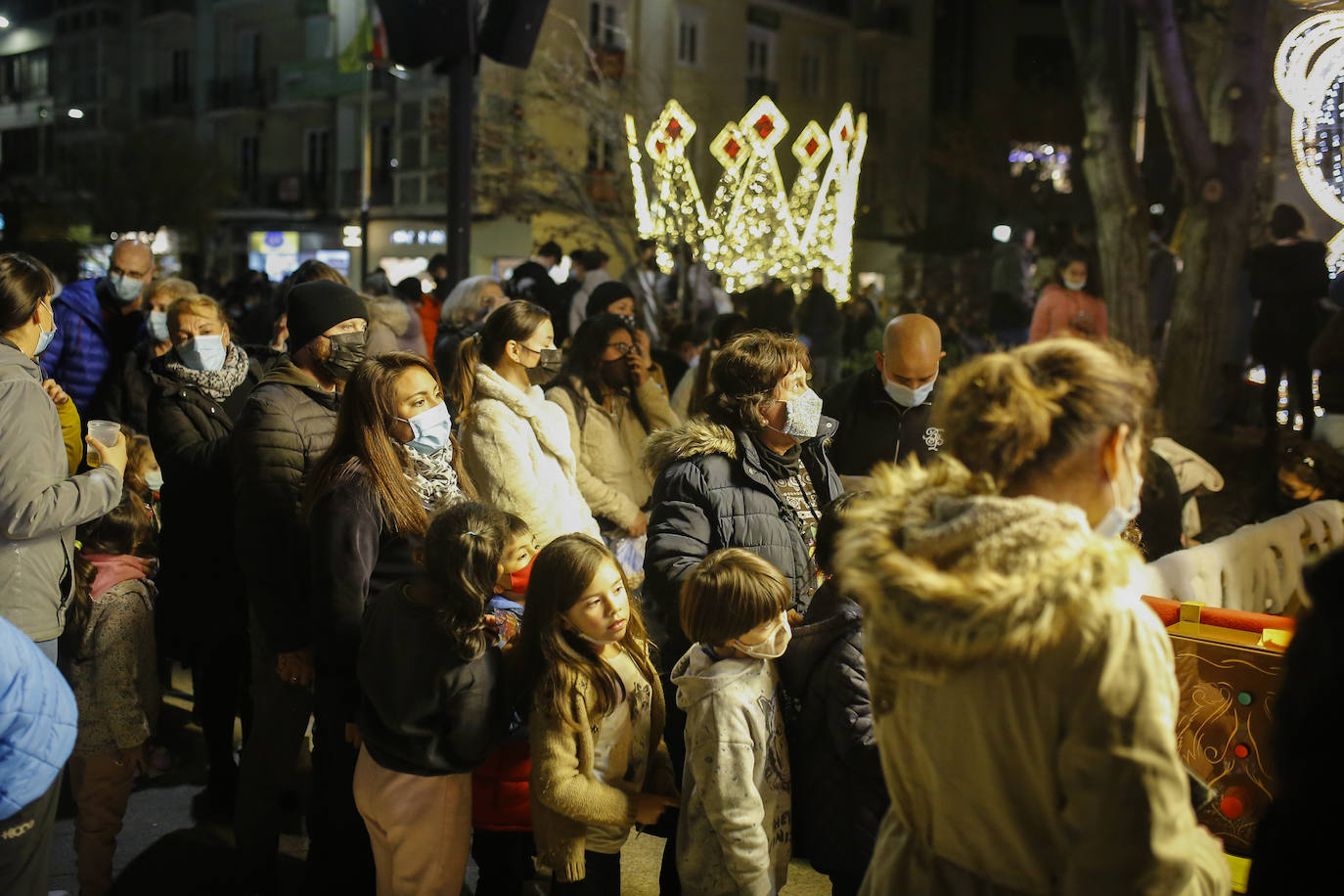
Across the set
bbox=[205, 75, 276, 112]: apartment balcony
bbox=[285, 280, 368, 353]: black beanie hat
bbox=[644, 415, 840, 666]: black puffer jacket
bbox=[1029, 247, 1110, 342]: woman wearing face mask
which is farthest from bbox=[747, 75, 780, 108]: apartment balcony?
bbox=[644, 415, 840, 666]: black puffer jacket

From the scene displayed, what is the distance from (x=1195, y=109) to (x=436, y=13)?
634cm

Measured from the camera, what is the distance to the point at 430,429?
3.84m

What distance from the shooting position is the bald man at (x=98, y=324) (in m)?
6.50

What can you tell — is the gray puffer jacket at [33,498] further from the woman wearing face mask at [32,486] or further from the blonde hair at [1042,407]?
the blonde hair at [1042,407]

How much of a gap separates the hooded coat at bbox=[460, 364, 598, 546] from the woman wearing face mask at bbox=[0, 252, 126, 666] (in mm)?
1273

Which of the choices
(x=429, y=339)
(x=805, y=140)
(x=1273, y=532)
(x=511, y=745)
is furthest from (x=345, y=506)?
(x=805, y=140)

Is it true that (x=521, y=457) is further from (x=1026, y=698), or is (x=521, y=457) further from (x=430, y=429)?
(x=1026, y=698)

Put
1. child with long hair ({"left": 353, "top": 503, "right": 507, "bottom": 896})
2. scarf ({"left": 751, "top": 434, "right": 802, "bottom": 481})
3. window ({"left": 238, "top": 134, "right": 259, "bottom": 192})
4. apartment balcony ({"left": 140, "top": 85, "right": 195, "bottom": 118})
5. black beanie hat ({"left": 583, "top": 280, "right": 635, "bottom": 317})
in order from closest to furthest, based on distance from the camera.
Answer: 1. child with long hair ({"left": 353, "top": 503, "right": 507, "bottom": 896})
2. scarf ({"left": 751, "top": 434, "right": 802, "bottom": 481})
3. black beanie hat ({"left": 583, "top": 280, "right": 635, "bottom": 317})
4. window ({"left": 238, "top": 134, "right": 259, "bottom": 192})
5. apartment balcony ({"left": 140, "top": 85, "right": 195, "bottom": 118})

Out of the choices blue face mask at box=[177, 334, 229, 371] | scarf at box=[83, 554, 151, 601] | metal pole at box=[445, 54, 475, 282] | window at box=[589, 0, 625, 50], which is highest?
window at box=[589, 0, 625, 50]

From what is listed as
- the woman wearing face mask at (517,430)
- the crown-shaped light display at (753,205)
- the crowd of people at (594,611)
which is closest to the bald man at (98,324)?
the crowd of people at (594,611)

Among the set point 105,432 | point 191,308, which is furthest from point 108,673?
point 191,308

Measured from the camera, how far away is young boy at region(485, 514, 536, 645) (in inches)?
146

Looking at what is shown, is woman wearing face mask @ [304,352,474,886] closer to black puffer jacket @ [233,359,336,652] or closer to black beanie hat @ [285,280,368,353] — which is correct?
black puffer jacket @ [233,359,336,652]

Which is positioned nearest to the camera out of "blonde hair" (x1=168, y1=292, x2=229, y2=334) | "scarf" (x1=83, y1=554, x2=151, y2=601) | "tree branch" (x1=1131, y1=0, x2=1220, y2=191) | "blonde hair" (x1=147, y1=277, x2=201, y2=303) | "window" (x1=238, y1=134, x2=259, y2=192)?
"scarf" (x1=83, y1=554, x2=151, y2=601)
